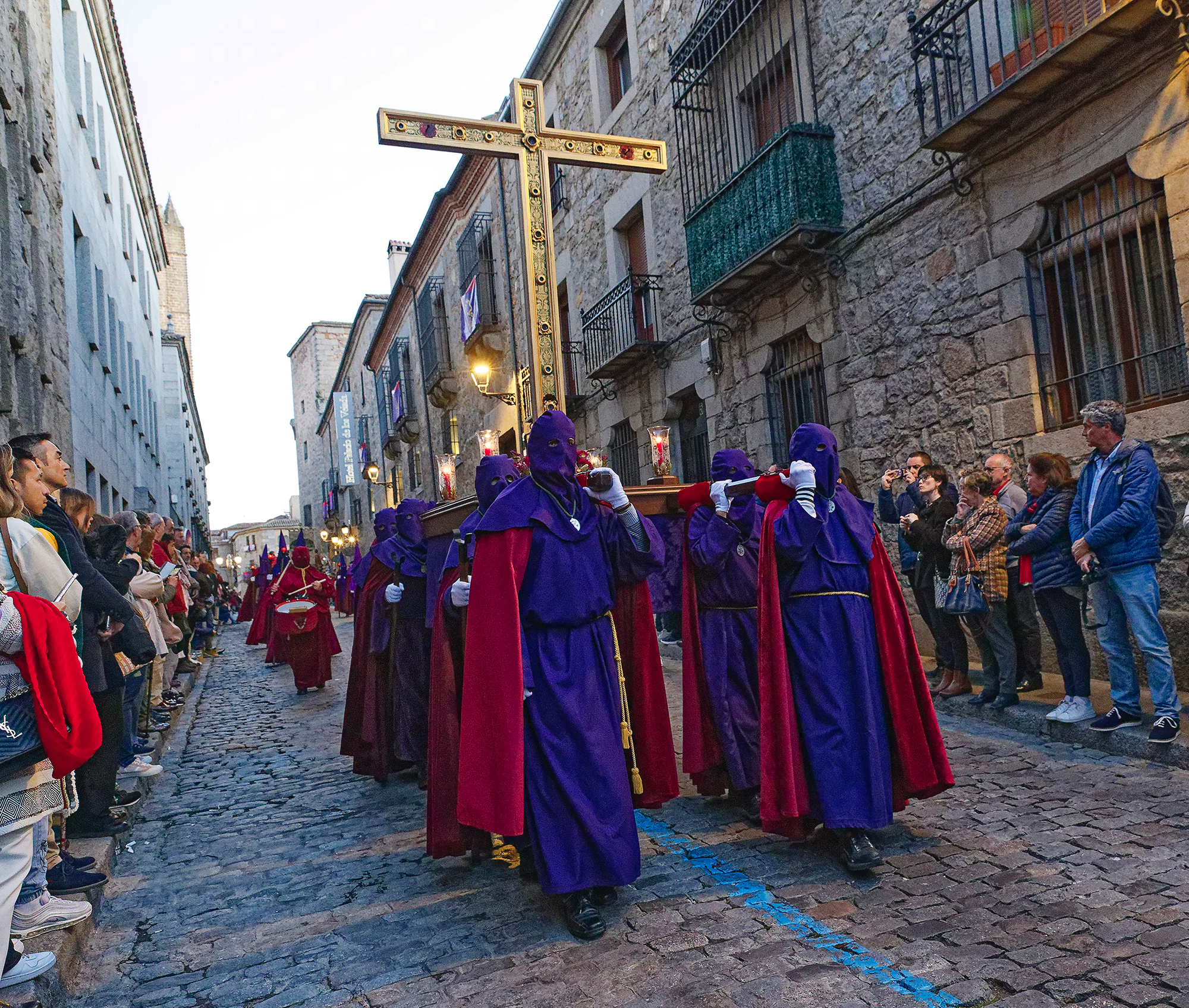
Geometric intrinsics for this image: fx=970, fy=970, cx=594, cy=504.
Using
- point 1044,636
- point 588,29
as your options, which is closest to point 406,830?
point 1044,636

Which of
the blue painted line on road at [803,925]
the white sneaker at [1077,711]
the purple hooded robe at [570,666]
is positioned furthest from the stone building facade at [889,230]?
the purple hooded robe at [570,666]

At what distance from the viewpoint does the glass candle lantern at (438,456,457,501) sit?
549 centimetres

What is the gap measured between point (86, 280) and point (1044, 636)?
1232cm

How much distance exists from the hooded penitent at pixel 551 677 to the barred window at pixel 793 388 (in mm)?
6948

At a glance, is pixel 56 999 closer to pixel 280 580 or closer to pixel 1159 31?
pixel 1159 31

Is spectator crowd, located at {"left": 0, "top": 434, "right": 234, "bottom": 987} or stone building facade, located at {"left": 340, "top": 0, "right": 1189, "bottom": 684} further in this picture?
stone building facade, located at {"left": 340, "top": 0, "right": 1189, "bottom": 684}

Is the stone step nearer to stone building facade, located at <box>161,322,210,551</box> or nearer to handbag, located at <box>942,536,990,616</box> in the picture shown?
handbag, located at <box>942,536,990,616</box>

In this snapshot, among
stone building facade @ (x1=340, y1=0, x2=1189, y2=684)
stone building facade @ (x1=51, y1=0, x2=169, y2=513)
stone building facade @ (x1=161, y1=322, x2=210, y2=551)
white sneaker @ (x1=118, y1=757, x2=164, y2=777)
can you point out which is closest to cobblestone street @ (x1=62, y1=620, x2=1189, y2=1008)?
white sneaker @ (x1=118, y1=757, x2=164, y2=777)

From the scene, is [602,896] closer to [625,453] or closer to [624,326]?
[624,326]

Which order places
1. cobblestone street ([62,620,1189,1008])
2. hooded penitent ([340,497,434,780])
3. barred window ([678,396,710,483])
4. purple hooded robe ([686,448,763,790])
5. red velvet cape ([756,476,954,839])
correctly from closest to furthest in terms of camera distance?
cobblestone street ([62,620,1189,1008]) < red velvet cape ([756,476,954,839]) < purple hooded robe ([686,448,763,790]) < hooded penitent ([340,497,434,780]) < barred window ([678,396,710,483])

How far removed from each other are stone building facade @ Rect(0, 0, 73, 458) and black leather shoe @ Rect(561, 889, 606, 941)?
6.01m

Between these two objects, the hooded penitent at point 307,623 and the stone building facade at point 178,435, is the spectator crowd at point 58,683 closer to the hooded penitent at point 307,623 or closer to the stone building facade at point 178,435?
the hooded penitent at point 307,623

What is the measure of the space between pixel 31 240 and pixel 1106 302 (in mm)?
9115

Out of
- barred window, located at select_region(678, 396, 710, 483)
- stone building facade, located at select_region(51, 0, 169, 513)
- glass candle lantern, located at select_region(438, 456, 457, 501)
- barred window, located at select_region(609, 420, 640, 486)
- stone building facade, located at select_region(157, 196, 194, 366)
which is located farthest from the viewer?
stone building facade, located at select_region(157, 196, 194, 366)
